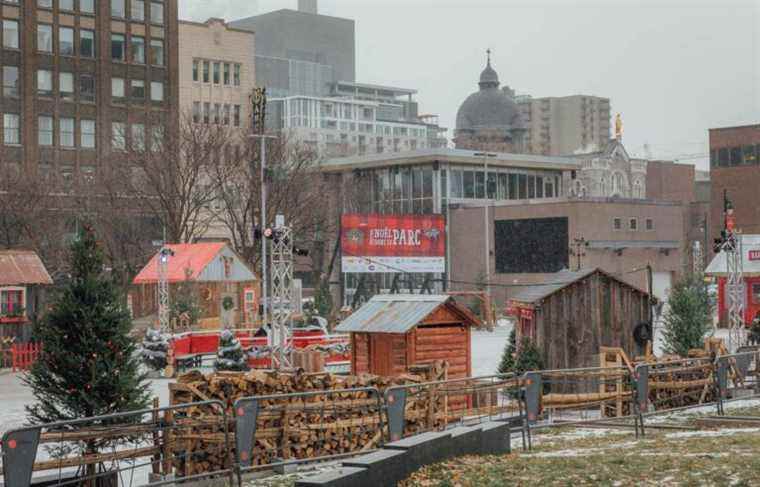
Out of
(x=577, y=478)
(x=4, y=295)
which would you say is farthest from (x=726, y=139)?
(x=577, y=478)

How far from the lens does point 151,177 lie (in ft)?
215

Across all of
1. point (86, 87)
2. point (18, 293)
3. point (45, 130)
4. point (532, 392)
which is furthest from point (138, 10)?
point (532, 392)

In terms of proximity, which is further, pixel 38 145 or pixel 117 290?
pixel 38 145

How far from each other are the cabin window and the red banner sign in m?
26.5

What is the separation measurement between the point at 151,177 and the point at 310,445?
47645mm

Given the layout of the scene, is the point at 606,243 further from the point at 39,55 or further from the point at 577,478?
the point at 577,478

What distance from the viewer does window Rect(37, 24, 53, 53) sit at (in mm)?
91375

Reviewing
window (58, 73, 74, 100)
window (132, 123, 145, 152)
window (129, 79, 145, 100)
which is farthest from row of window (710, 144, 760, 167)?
window (58, 73, 74, 100)

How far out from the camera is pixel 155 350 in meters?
40.6

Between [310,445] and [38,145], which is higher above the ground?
[38,145]

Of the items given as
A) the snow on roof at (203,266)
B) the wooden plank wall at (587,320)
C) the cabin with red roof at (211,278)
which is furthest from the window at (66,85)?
the wooden plank wall at (587,320)

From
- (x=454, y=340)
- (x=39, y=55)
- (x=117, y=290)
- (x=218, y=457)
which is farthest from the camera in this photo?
(x=39, y=55)

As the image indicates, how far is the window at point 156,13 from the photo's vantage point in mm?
97562

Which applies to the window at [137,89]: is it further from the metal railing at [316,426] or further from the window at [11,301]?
the metal railing at [316,426]
